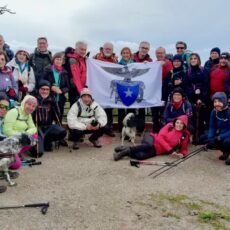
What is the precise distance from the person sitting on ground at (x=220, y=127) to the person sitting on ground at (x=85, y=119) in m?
2.53

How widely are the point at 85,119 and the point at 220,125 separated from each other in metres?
3.16

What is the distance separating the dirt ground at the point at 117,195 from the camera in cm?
536

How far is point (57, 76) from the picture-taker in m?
9.84

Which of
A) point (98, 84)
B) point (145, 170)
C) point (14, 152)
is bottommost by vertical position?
point (145, 170)

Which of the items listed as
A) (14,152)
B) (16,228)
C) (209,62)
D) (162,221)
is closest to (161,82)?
(209,62)

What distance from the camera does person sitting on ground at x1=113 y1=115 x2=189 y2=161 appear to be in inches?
342

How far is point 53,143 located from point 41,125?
2.15ft

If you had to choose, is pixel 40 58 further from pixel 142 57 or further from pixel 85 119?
pixel 142 57

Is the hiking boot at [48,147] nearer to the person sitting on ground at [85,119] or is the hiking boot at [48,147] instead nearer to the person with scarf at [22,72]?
the person sitting on ground at [85,119]

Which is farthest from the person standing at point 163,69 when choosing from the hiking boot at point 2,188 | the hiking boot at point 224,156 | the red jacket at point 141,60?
the hiking boot at point 2,188

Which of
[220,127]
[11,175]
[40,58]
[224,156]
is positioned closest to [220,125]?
[220,127]

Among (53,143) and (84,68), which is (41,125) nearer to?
(53,143)

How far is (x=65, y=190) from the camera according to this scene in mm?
6566

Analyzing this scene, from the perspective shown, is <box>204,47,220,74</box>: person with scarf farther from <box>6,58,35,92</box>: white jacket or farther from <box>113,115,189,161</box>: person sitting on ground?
<box>6,58,35,92</box>: white jacket
